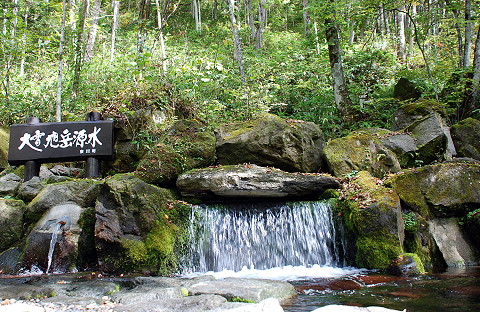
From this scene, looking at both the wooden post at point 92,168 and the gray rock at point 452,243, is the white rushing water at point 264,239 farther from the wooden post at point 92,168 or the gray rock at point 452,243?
the wooden post at point 92,168

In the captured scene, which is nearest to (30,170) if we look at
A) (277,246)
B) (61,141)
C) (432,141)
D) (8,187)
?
(8,187)

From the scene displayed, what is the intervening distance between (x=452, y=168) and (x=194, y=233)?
5847mm

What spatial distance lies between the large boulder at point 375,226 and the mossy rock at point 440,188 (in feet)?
2.33

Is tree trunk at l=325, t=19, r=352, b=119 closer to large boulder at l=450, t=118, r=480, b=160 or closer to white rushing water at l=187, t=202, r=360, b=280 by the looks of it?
large boulder at l=450, t=118, r=480, b=160

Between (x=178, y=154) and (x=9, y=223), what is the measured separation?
385cm

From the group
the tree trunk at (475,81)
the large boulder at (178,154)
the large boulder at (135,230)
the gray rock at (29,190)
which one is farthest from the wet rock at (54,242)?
the tree trunk at (475,81)

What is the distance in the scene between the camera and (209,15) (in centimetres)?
3538

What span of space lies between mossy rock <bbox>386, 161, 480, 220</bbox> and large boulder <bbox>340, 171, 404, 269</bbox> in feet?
2.33

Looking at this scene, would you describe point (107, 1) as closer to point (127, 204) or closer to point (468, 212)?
point (127, 204)

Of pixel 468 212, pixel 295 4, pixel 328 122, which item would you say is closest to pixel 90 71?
pixel 328 122

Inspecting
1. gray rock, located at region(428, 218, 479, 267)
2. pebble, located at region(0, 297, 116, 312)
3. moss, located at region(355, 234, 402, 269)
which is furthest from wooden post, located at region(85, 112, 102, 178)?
gray rock, located at region(428, 218, 479, 267)

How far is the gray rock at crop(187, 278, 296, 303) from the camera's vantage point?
13.9 feet

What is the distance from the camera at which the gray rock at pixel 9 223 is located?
704cm

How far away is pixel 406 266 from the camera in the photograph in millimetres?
5895
